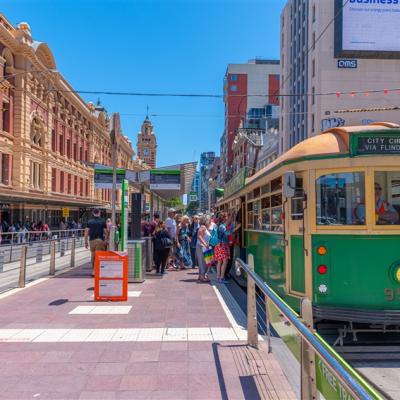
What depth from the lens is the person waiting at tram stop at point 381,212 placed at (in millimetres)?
6238

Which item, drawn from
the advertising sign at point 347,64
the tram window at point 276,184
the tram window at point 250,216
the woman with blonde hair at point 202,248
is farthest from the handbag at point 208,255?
the advertising sign at point 347,64

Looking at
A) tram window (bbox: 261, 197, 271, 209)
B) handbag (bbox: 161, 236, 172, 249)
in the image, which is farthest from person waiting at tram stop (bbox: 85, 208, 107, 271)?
tram window (bbox: 261, 197, 271, 209)

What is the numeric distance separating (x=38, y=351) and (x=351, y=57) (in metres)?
49.8

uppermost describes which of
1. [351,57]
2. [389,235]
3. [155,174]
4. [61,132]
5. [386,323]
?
[351,57]

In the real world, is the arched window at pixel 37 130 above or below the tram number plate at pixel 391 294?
above

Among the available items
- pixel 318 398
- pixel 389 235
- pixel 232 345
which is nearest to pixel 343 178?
pixel 389 235

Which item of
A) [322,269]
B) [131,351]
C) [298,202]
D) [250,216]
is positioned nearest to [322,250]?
[322,269]

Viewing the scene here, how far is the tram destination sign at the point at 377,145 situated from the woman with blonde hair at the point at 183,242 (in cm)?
857

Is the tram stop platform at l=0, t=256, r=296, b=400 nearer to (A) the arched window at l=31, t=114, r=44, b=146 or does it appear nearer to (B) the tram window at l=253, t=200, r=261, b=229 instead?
(B) the tram window at l=253, t=200, r=261, b=229

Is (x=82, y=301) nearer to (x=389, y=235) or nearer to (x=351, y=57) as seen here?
(x=389, y=235)

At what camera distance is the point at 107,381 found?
4.59 m

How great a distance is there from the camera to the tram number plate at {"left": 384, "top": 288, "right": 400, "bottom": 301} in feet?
19.9

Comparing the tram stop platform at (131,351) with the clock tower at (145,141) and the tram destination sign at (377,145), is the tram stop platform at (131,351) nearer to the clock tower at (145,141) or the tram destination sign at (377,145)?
the tram destination sign at (377,145)

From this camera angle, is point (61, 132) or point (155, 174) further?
point (61, 132)
